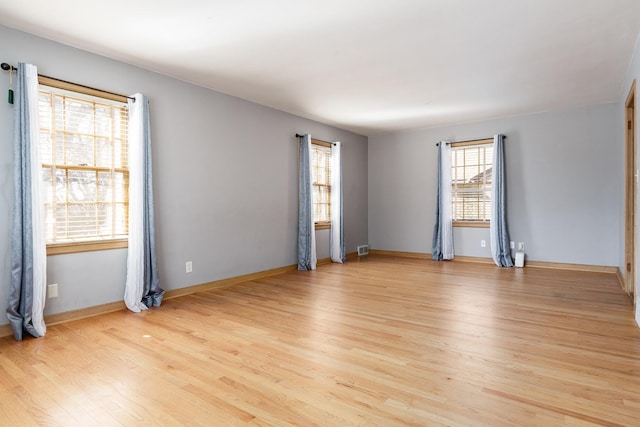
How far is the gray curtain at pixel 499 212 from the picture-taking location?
638 centimetres

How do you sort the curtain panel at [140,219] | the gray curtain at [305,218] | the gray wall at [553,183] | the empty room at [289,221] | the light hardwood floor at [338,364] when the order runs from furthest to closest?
the gray curtain at [305,218] → the gray wall at [553,183] → the curtain panel at [140,219] → the empty room at [289,221] → the light hardwood floor at [338,364]

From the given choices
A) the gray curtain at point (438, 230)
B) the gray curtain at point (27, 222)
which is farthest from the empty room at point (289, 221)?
the gray curtain at point (438, 230)

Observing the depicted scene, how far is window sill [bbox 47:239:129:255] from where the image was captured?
341 centimetres

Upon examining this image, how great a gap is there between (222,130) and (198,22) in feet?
6.54

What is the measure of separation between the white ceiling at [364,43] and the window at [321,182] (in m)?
1.63

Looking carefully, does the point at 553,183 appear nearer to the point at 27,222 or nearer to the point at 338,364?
the point at 338,364

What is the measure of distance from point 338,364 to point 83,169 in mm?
2999

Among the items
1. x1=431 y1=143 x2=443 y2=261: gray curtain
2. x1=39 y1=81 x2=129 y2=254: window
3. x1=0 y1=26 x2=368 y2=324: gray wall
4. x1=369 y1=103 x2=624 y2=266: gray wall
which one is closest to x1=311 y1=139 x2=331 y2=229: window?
x1=0 y1=26 x2=368 y2=324: gray wall

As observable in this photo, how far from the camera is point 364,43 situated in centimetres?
348

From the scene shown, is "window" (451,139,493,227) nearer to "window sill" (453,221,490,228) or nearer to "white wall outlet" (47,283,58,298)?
"window sill" (453,221,490,228)

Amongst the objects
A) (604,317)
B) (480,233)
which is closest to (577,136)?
(480,233)

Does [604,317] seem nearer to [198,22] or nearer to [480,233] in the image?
[480,233]

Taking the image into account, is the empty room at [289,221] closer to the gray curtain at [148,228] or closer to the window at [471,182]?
the gray curtain at [148,228]

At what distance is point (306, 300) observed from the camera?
4.23 m
